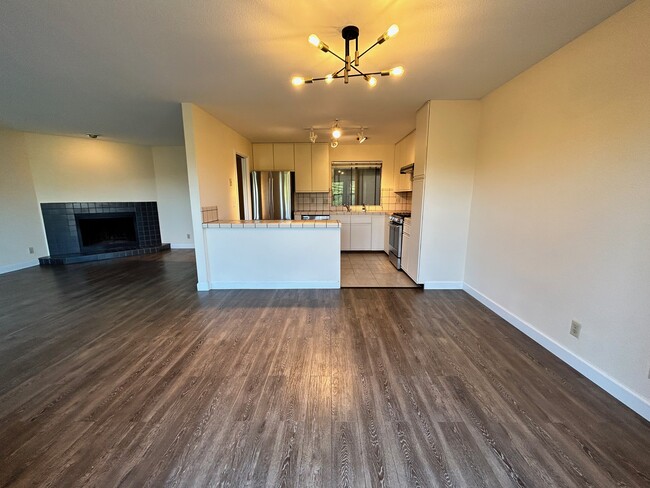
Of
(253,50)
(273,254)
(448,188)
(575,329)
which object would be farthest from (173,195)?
(575,329)

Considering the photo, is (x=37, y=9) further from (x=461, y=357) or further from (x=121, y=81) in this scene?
(x=461, y=357)

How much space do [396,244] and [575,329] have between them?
2725 mm

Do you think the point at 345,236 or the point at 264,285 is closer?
the point at 264,285

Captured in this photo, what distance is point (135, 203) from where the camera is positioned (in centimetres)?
578

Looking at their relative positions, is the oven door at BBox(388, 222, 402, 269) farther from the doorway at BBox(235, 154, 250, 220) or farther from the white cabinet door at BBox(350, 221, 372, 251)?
the doorway at BBox(235, 154, 250, 220)

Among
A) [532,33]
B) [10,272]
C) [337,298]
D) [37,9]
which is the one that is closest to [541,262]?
[532,33]

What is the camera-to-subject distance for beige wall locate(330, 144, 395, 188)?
577 cm

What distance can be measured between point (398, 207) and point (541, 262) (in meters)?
3.92

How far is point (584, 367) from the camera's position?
5.99 feet

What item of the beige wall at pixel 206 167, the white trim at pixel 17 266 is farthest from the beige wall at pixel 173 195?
the beige wall at pixel 206 167

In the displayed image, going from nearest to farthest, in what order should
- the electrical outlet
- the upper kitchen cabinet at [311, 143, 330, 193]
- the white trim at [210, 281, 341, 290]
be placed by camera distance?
the electrical outlet, the white trim at [210, 281, 341, 290], the upper kitchen cabinet at [311, 143, 330, 193]

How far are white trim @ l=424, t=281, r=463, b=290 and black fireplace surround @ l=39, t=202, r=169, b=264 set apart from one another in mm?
5910

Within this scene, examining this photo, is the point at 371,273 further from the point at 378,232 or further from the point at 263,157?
the point at 263,157

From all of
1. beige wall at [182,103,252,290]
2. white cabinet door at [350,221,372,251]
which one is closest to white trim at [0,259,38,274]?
beige wall at [182,103,252,290]
